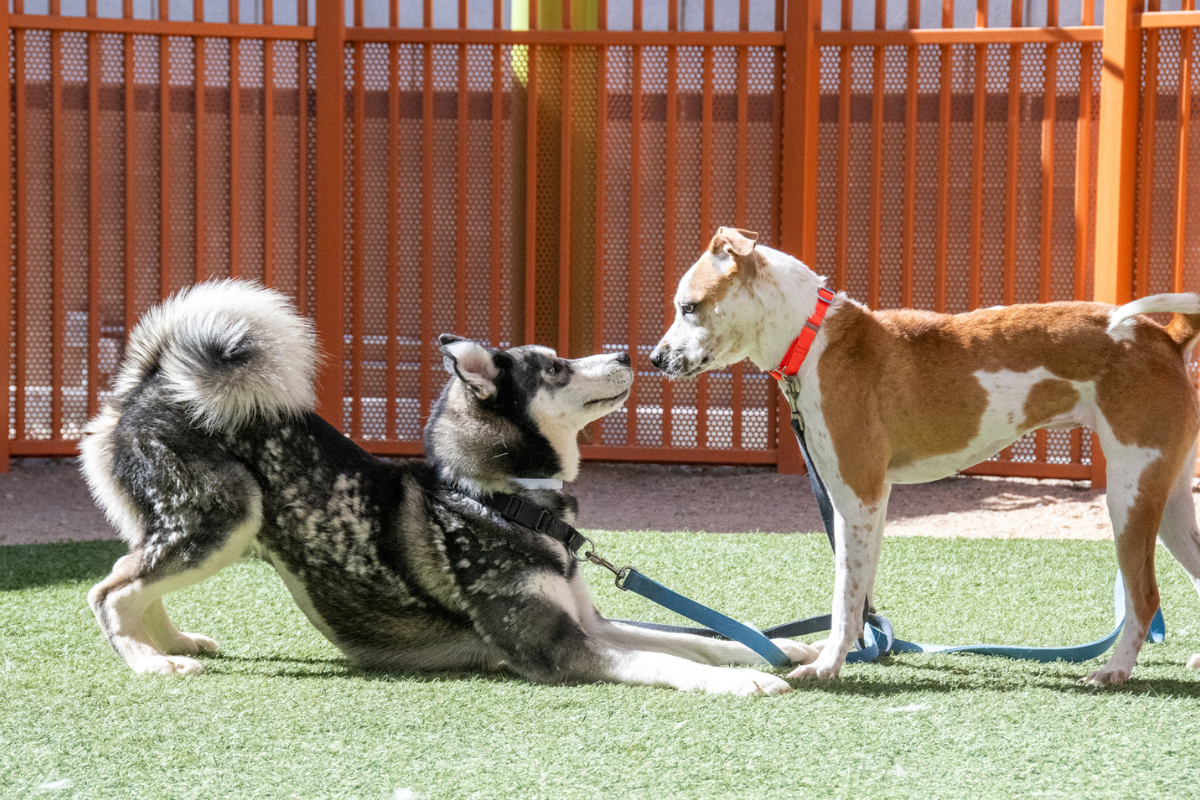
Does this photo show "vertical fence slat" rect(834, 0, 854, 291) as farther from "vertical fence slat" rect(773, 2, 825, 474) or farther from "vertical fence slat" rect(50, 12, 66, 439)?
"vertical fence slat" rect(50, 12, 66, 439)

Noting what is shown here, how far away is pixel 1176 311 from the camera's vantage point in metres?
2.99

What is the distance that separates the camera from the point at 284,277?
7500 millimetres

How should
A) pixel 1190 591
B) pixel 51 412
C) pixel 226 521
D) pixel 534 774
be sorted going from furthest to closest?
pixel 51 412, pixel 1190 591, pixel 226 521, pixel 534 774

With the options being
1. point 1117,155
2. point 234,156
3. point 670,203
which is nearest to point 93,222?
point 234,156

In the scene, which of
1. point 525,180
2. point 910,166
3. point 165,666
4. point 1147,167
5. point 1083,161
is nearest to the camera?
point 165,666

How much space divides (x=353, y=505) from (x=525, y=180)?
4659 mm

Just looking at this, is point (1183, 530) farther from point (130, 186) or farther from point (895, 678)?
point (130, 186)

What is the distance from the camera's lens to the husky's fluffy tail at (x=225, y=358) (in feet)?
10.7

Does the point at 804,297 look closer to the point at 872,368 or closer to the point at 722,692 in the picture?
the point at 872,368

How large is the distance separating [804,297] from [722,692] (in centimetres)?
113

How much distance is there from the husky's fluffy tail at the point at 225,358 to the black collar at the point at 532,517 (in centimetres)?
68

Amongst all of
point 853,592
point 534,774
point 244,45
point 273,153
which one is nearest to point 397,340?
point 273,153

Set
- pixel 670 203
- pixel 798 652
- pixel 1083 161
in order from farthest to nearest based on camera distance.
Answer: pixel 670 203 → pixel 1083 161 → pixel 798 652

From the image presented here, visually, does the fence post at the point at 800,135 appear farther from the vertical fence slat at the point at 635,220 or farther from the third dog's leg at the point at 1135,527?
the third dog's leg at the point at 1135,527
